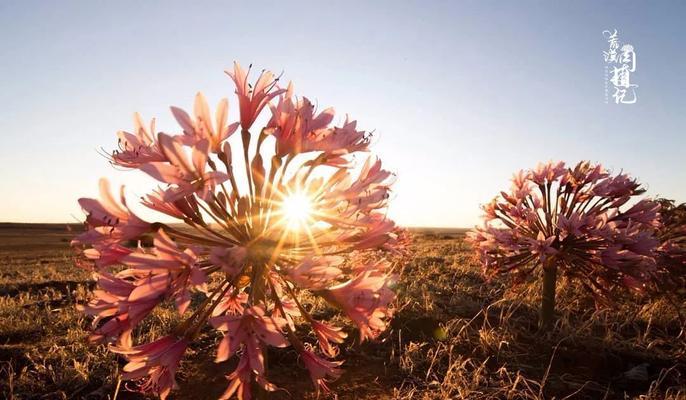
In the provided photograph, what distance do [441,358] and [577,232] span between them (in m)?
1.99

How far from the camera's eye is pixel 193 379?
4258 mm

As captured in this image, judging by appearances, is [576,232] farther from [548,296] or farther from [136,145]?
[136,145]

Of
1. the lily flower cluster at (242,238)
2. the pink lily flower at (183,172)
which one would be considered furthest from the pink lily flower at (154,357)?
the pink lily flower at (183,172)

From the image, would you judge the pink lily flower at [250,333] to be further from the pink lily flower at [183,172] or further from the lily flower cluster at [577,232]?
the lily flower cluster at [577,232]

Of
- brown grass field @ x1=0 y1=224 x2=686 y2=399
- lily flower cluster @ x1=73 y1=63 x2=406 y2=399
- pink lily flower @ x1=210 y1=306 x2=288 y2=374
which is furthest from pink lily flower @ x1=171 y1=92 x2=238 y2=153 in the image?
brown grass field @ x1=0 y1=224 x2=686 y2=399

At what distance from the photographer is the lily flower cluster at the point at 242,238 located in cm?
244

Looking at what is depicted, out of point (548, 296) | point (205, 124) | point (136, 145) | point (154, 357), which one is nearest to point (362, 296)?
point (154, 357)

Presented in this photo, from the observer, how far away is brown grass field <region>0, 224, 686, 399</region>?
4082 millimetres

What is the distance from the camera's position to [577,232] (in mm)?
4953

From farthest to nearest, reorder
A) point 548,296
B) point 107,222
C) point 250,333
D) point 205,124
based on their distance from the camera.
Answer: point 548,296 → point 205,124 → point 107,222 → point 250,333

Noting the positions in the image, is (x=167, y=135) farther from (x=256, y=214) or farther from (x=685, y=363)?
(x=685, y=363)

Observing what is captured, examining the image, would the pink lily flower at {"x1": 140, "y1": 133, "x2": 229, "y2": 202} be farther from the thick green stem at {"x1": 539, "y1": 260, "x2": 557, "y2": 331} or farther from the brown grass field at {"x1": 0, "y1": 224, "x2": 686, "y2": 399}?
the thick green stem at {"x1": 539, "y1": 260, "x2": 557, "y2": 331}

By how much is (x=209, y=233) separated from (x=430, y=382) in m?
2.62

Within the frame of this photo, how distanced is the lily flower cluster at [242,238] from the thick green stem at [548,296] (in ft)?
10.4
